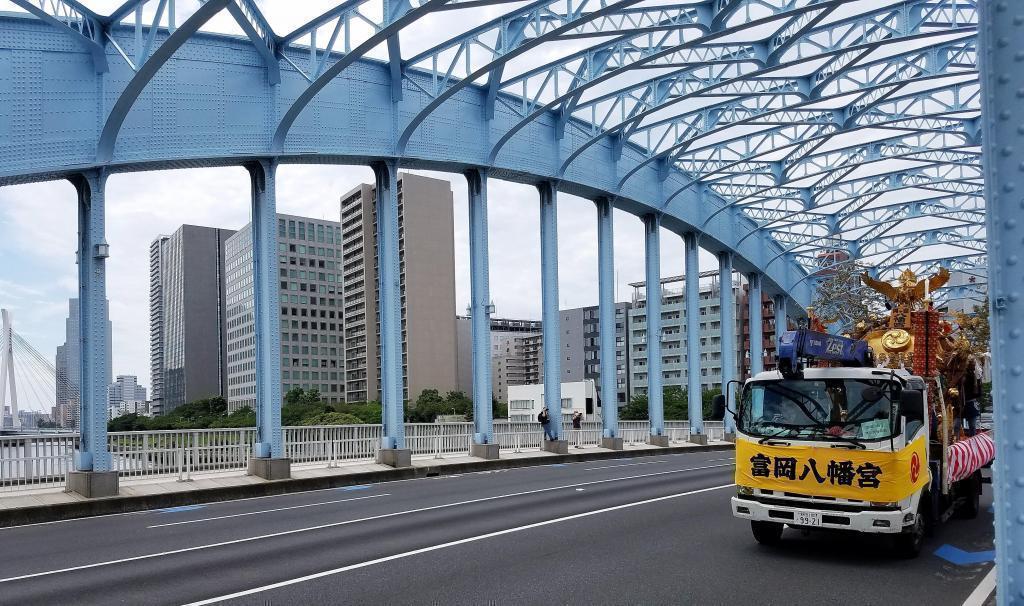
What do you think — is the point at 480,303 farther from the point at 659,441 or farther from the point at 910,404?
the point at 910,404

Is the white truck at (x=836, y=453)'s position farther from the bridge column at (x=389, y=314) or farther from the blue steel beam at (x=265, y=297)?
the bridge column at (x=389, y=314)

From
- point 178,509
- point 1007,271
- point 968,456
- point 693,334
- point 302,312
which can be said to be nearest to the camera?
point 1007,271

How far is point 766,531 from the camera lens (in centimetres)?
1055

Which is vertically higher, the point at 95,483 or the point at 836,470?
the point at 836,470

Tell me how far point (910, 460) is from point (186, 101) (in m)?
18.0

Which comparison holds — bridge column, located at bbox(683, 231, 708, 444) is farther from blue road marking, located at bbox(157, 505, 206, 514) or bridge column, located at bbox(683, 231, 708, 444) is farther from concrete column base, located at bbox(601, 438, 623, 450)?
blue road marking, located at bbox(157, 505, 206, 514)

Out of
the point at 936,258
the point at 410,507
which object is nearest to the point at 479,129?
the point at 410,507

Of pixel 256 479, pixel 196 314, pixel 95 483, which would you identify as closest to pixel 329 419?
pixel 256 479

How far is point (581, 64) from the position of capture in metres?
26.2

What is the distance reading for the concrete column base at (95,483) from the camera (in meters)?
17.4

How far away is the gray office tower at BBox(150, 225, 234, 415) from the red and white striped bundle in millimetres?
156649

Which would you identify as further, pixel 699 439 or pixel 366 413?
pixel 366 413

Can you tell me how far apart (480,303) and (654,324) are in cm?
1157

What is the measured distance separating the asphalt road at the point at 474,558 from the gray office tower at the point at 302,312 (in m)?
116
